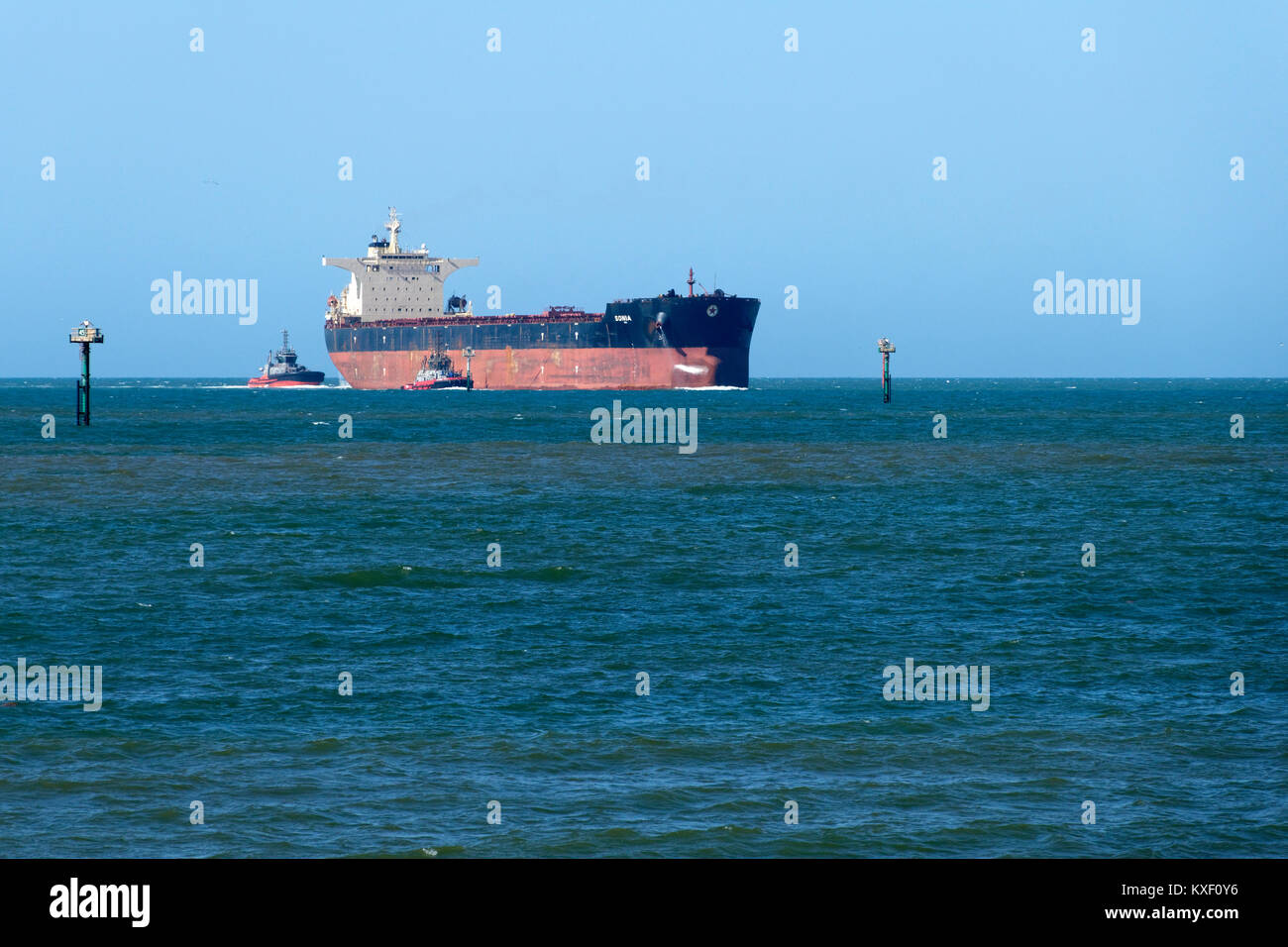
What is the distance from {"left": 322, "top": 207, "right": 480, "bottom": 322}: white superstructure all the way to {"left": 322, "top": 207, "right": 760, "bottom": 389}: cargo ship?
0.10 metres

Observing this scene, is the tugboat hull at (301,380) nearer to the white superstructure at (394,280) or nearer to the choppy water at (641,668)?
the white superstructure at (394,280)

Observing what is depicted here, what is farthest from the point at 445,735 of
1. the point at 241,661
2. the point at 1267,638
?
the point at 1267,638

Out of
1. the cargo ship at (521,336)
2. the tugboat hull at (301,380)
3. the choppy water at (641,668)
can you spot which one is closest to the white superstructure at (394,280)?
the cargo ship at (521,336)

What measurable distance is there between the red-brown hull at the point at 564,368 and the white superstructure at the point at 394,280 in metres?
5.17

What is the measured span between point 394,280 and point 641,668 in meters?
129

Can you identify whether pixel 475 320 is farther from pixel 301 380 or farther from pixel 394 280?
pixel 301 380

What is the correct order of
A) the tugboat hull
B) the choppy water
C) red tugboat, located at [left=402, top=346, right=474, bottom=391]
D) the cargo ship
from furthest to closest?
the tugboat hull < red tugboat, located at [left=402, top=346, right=474, bottom=391] < the cargo ship < the choppy water

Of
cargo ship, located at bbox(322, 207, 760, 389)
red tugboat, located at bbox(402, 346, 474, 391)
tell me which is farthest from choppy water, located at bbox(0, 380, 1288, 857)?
red tugboat, located at bbox(402, 346, 474, 391)

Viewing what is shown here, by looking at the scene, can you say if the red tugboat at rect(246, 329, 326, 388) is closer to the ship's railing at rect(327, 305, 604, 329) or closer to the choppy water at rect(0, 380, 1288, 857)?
the ship's railing at rect(327, 305, 604, 329)

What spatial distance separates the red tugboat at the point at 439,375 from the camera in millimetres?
136500

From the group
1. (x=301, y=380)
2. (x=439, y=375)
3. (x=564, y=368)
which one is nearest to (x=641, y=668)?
(x=564, y=368)

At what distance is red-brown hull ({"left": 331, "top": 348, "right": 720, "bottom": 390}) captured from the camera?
120m

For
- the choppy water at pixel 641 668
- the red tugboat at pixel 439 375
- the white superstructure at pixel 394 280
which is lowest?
the choppy water at pixel 641 668

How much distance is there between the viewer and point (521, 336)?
129 metres
